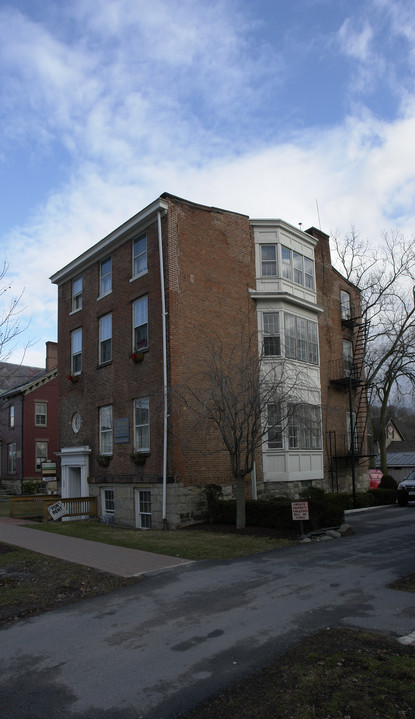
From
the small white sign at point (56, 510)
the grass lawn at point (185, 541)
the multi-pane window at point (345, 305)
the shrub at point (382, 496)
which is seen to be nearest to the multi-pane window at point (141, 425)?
the grass lawn at point (185, 541)

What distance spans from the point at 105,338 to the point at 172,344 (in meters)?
4.88

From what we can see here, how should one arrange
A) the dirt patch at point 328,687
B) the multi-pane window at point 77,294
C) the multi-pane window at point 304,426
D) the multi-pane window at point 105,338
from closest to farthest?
the dirt patch at point 328,687 → the multi-pane window at point 304,426 → the multi-pane window at point 105,338 → the multi-pane window at point 77,294

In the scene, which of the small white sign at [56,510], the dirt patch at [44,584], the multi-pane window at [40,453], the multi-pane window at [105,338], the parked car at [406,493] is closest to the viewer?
the dirt patch at [44,584]

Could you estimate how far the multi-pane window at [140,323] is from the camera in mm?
18750

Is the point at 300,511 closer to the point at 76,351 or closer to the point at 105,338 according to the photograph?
the point at 105,338

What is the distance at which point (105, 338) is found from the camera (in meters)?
21.1

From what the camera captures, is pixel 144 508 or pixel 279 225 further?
pixel 279 225

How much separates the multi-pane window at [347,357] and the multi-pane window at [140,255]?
37.3 ft

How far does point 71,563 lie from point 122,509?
7.79 meters

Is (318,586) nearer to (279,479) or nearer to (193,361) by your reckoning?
(193,361)

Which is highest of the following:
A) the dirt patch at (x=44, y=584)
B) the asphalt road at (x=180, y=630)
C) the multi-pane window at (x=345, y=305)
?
the multi-pane window at (x=345, y=305)

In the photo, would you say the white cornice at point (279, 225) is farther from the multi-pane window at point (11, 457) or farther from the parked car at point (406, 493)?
the multi-pane window at point (11, 457)

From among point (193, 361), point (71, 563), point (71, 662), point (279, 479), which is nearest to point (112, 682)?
point (71, 662)

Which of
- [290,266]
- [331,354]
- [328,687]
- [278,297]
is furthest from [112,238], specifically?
[328,687]
